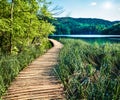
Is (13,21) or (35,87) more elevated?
(13,21)

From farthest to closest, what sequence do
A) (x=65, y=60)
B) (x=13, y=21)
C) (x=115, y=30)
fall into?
(x=115, y=30) → (x=13, y=21) → (x=65, y=60)

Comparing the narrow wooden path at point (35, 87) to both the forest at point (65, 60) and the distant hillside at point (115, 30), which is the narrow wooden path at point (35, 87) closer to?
the forest at point (65, 60)

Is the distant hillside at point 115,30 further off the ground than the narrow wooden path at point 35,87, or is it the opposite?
the narrow wooden path at point 35,87

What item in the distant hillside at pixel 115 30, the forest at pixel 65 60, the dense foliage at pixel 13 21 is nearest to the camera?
the forest at pixel 65 60

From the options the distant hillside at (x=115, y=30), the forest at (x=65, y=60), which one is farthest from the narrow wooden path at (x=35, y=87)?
the distant hillside at (x=115, y=30)

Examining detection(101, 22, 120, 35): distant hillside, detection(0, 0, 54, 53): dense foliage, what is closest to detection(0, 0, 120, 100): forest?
A: detection(0, 0, 54, 53): dense foliage

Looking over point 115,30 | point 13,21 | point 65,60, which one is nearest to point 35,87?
point 65,60

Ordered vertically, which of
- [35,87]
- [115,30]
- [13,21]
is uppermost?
[13,21]

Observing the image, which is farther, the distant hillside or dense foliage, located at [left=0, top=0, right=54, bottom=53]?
the distant hillside

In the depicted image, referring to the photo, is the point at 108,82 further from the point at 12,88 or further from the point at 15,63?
the point at 15,63

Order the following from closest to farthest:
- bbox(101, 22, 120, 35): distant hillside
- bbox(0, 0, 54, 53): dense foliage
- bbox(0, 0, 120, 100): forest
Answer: bbox(0, 0, 120, 100): forest
bbox(0, 0, 54, 53): dense foliage
bbox(101, 22, 120, 35): distant hillside

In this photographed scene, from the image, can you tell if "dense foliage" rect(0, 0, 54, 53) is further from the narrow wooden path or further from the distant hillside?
the distant hillside

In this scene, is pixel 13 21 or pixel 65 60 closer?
pixel 65 60

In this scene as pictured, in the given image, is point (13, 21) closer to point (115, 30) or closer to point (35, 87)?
point (35, 87)
